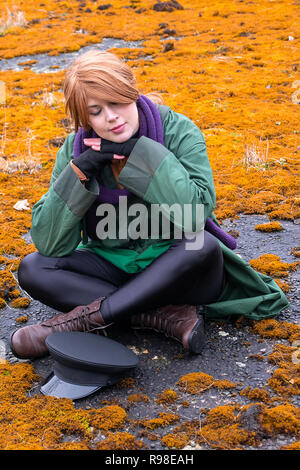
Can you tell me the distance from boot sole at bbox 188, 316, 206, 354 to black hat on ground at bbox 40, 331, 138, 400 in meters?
0.31

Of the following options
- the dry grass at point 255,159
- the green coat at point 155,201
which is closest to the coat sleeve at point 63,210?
the green coat at point 155,201

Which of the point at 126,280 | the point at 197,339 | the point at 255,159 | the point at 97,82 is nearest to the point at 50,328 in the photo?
the point at 126,280

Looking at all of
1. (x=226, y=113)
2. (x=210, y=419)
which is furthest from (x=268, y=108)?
(x=210, y=419)

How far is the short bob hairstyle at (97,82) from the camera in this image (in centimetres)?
268

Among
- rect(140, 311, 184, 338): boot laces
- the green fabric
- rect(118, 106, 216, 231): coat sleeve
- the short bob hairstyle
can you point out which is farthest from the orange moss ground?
the short bob hairstyle

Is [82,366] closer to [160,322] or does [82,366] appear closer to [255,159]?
[160,322]

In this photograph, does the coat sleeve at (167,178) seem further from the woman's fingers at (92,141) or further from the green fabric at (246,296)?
the green fabric at (246,296)

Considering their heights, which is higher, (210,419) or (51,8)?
(51,8)

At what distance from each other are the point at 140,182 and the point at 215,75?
6337 mm

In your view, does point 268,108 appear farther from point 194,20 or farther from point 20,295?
point 194,20

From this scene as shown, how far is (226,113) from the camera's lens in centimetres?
705

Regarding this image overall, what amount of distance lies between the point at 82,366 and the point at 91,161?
1.07 m

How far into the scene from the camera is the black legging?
111 inches

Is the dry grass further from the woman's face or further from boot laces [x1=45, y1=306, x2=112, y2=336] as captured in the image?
boot laces [x1=45, y1=306, x2=112, y2=336]
